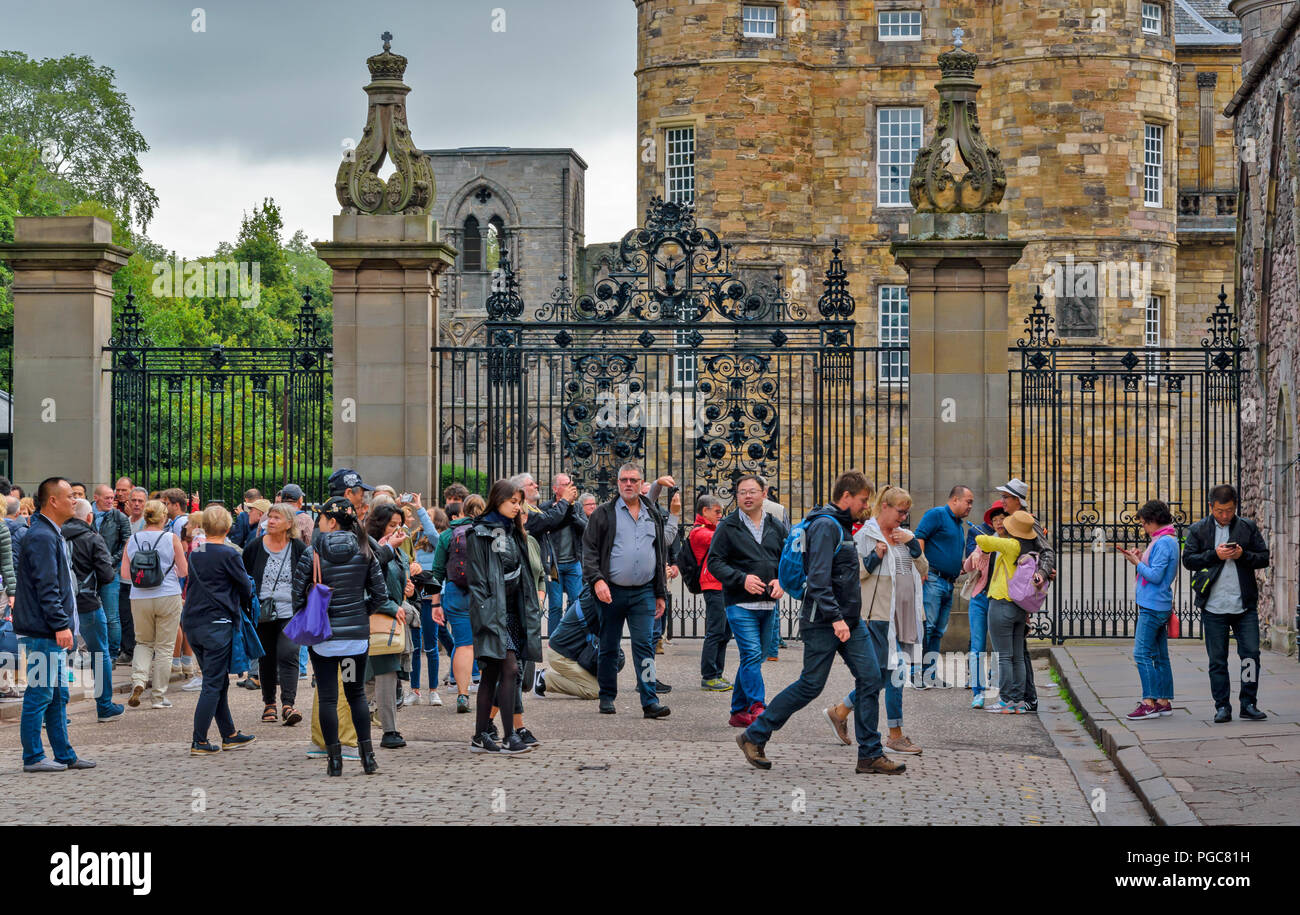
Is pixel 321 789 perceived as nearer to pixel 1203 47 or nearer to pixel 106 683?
pixel 106 683

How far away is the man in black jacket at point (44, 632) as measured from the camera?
9539 millimetres

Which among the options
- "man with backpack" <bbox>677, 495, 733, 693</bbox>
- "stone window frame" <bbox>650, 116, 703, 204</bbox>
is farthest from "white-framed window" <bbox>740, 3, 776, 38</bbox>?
"man with backpack" <bbox>677, 495, 733, 693</bbox>

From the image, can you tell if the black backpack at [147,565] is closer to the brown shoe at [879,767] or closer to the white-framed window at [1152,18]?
the brown shoe at [879,767]

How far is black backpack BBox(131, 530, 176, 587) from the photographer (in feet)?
39.0

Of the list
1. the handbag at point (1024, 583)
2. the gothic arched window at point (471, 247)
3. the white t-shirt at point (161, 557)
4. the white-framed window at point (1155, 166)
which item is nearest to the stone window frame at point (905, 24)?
the white-framed window at point (1155, 166)

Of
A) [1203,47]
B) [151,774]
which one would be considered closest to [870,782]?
[151,774]

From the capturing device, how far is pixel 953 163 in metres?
16.0

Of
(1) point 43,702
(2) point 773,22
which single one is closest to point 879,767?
(1) point 43,702

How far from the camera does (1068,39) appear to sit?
118ft

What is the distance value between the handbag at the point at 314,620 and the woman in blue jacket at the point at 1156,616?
5.66m

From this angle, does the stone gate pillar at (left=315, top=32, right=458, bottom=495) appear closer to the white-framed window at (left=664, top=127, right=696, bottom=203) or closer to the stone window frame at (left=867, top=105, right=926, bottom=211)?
the white-framed window at (left=664, top=127, right=696, bottom=203)

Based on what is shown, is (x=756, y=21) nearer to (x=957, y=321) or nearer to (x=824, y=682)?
(x=957, y=321)
